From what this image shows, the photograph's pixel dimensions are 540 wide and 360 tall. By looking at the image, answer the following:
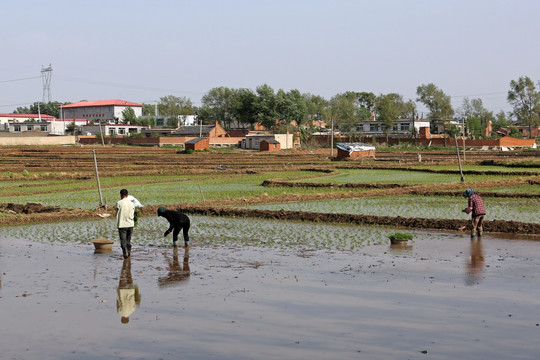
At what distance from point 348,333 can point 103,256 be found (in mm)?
8906

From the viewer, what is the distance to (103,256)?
17219mm

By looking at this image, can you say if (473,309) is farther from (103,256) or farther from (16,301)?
(103,256)

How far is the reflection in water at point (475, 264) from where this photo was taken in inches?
544

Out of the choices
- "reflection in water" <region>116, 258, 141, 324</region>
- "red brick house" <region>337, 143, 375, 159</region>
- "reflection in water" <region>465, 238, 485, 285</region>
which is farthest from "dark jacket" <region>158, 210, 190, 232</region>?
"red brick house" <region>337, 143, 375, 159</region>

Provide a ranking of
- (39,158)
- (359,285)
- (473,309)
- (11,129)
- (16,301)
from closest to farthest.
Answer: (473,309) → (16,301) → (359,285) → (39,158) → (11,129)

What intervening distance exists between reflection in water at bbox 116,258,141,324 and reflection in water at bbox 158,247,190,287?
66 cm

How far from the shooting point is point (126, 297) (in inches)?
497

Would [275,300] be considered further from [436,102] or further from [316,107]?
[316,107]

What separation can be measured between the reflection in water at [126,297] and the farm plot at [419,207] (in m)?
13.4

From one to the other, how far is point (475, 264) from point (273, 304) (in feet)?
19.1

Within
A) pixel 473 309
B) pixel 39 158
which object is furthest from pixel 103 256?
pixel 39 158

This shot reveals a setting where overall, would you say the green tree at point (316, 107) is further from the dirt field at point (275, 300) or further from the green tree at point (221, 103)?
the dirt field at point (275, 300)

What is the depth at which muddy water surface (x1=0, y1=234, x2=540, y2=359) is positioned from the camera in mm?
9523

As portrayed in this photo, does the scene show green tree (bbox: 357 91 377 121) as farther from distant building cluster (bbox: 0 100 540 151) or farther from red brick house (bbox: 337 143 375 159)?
red brick house (bbox: 337 143 375 159)
